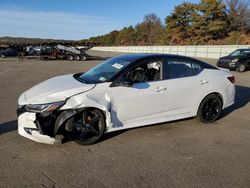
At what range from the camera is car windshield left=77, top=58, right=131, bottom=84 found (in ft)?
15.7

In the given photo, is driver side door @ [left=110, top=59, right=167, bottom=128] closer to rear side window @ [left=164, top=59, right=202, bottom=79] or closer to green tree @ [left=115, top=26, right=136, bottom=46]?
rear side window @ [left=164, top=59, right=202, bottom=79]

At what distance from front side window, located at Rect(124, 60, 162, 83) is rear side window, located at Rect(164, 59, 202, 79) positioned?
6.4 inches

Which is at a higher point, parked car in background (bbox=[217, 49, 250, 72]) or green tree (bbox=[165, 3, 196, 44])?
green tree (bbox=[165, 3, 196, 44])

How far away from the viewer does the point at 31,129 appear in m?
4.15

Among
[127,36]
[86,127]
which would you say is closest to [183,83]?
[86,127]

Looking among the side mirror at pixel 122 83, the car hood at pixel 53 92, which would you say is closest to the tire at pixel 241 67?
the side mirror at pixel 122 83

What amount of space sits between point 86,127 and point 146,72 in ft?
5.19

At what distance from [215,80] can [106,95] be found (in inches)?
104

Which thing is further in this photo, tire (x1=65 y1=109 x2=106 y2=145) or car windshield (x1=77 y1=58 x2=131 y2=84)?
car windshield (x1=77 y1=58 x2=131 y2=84)

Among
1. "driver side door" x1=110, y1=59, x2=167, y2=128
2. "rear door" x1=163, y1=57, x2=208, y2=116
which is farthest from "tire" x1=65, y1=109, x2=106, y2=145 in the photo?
"rear door" x1=163, y1=57, x2=208, y2=116

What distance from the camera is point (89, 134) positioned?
4449mm

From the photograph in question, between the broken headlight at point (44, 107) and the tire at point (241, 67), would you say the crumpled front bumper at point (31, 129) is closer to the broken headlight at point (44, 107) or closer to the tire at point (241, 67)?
the broken headlight at point (44, 107)

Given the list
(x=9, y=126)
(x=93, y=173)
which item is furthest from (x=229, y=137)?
(x=9, y=126)

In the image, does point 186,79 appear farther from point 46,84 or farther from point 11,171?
point 11,171
